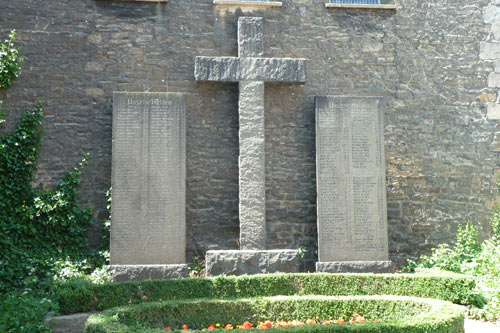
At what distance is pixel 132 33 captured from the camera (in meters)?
8.15

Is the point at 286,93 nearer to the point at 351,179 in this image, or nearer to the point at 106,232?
the point at 351,179

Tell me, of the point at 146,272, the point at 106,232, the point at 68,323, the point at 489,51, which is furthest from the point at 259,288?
the point at 489,51

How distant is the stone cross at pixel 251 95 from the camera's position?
777cm

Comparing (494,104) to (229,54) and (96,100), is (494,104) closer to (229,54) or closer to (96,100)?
(229,54)

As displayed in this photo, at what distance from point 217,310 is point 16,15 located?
5.89 m

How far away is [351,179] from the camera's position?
7891 millimetres

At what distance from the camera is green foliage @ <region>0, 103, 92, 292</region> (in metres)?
7.26

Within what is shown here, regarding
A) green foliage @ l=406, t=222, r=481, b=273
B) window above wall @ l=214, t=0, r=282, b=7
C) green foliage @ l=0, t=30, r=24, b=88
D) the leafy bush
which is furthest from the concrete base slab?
window above wall @ l=214, t=0, r=282, b=7

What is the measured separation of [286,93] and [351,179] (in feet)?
6.10

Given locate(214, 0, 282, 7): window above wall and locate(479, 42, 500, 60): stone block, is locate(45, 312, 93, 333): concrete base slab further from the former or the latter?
locate(479, 42, 500, 60): stone block

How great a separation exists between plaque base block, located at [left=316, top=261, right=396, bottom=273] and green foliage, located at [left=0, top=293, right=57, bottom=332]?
157 inches

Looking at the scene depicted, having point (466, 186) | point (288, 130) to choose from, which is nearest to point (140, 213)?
point (288, 130)

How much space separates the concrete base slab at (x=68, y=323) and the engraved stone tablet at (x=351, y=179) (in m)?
3.71

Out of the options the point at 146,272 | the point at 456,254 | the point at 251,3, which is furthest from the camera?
the point at 251,3
